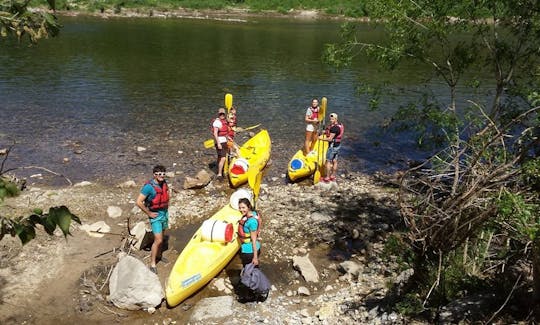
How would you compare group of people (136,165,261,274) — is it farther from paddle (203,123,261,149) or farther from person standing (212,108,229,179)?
paddle (203,123,261,149)

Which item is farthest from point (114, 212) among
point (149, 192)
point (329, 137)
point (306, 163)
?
point (329, 137)

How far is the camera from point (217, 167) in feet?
51.2

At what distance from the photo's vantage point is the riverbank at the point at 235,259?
8258mm

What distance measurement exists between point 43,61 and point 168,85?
10.8 meters

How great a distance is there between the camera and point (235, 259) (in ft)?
33.1

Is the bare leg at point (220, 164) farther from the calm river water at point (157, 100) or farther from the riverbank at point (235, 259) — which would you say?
the calm river water at point (157, 100)

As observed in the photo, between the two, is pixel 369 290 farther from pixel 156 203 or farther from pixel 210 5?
pixel 210 5

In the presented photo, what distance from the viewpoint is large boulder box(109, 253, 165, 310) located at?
8250 mm

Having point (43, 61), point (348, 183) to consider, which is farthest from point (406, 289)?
point (43, 61)

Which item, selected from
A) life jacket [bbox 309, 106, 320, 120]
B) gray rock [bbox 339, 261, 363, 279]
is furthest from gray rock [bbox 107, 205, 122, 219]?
life jacket [bbox 309, 106, 320, 120]

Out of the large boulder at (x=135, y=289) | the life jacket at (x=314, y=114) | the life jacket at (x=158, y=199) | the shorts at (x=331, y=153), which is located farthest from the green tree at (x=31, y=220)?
the life jacket at (x=314, y=114)

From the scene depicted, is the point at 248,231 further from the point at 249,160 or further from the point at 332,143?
the point at 249,160

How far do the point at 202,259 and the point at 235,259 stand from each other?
4.09 feet

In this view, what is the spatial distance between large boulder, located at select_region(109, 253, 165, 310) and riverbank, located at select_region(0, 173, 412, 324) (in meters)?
0.18
